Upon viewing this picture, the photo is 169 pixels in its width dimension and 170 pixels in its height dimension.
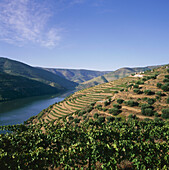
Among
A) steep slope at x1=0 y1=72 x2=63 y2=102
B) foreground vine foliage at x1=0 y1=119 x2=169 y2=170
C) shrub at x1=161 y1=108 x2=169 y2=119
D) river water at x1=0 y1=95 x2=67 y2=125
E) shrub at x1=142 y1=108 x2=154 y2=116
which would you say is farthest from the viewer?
steep slope at x1=0 y1=72 x2=63 y2=102

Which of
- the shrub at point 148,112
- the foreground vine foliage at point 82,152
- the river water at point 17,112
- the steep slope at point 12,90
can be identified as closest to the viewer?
A: the foreground vine foliage at point 82,152

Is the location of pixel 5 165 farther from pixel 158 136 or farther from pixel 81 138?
pixel 158 136

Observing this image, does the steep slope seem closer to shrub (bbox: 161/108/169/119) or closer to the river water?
the river water

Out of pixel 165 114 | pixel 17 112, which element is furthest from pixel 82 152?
pixel 17 112

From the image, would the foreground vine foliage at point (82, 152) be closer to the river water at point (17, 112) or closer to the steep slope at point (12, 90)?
the river water at point (17, 112)

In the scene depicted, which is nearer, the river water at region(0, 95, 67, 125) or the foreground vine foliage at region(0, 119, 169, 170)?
the foreground vine foliage at region(0, 119, 169, 170)

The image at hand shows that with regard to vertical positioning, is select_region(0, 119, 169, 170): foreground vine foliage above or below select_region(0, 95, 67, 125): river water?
above

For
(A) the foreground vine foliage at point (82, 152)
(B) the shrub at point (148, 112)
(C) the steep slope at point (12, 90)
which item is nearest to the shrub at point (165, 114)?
(B) the shrub at point (148, 112)

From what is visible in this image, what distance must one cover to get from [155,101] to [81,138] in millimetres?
27918

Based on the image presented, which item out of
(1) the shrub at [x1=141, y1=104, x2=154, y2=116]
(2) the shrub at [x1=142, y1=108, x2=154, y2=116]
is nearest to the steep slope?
(1) the shrub at [x1=141, y1=104, x2=154, y2=116]

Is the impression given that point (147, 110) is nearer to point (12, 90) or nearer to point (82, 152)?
point (82, 152)

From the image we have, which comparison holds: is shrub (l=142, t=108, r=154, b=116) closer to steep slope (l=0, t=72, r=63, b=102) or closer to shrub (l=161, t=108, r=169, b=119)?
shrub (l=161, t=108, r=169, b=119)

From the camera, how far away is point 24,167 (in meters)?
10.9

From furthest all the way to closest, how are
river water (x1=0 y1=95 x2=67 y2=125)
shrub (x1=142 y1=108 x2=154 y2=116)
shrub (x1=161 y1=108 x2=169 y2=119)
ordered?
river water (x1=0 y1=95 x2=67 y2=125) → shrub (x1=142 y1=108 x2=154 y2=116) → shrub (x1=161 y1=108 x2=169 y2=119)
